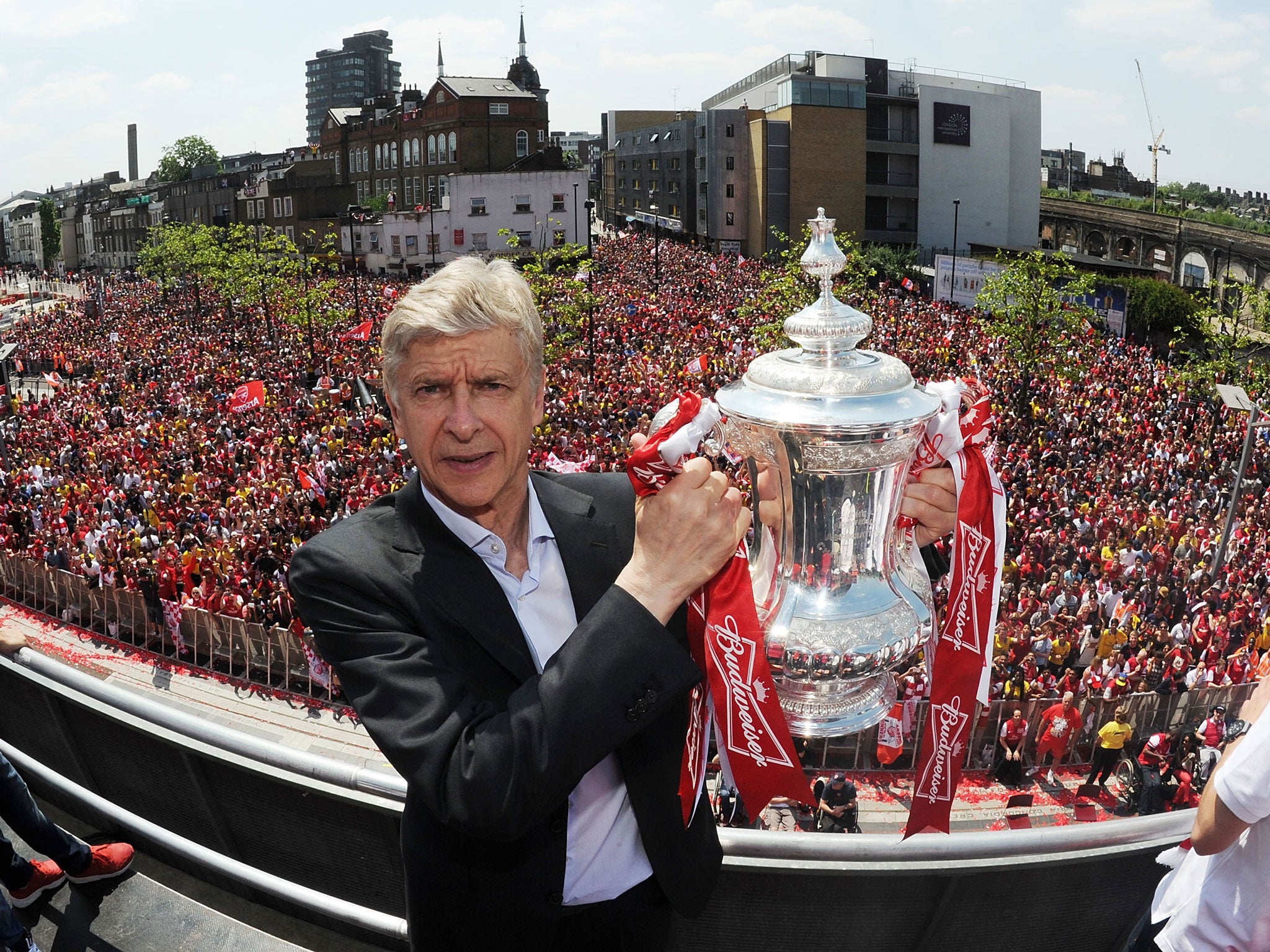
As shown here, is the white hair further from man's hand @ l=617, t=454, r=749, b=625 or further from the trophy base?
the trophy base

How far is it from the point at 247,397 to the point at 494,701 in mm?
20847

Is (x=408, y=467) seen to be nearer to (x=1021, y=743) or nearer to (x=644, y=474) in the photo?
(x=1021, y=743)

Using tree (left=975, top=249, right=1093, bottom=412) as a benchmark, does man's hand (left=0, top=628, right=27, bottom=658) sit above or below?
below

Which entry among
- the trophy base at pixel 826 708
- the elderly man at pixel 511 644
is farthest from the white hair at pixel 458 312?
the trophy base at pixel 826 708

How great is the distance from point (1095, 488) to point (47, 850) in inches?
638

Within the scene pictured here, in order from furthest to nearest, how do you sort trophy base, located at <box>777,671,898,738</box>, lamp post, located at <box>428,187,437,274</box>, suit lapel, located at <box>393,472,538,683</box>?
lamp post, located at <box>428,187,437,274</box> < trophy base, located at <box>777,671,898,738</box> < suit lapel, located at <box>393,472,538,683</box>

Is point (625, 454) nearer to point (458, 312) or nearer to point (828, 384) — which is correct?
point (828, 384)

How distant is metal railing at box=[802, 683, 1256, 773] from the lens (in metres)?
9.14

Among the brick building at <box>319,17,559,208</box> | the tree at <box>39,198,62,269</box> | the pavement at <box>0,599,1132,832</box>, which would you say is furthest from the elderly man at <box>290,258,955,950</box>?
the tree at <box>39,198,62,269</box>

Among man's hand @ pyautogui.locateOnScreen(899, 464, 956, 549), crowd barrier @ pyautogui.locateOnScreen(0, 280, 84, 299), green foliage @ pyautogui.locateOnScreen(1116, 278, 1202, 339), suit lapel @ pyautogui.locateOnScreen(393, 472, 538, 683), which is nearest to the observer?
suit lapel @ pyautogui.locateOnScreen(393, 472, 538, 683)

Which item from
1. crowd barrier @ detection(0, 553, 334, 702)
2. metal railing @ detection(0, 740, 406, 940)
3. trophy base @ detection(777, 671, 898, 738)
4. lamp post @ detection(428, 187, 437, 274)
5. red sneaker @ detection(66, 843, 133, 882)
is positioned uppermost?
lamp post @ detection(428, 187, 437, 274)

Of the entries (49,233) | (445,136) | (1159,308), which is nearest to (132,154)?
(49,233)

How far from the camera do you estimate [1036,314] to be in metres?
26.6

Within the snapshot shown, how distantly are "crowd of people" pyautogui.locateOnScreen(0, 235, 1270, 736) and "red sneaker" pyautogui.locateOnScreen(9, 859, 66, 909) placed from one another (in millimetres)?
2746
